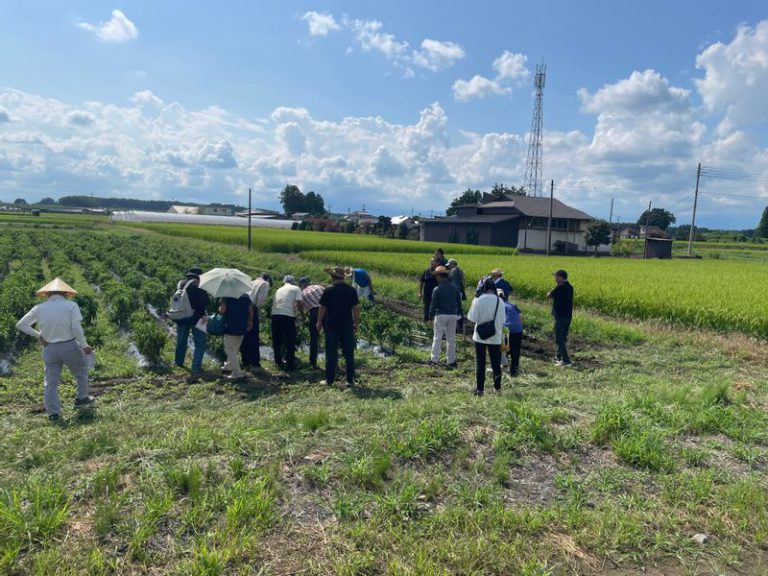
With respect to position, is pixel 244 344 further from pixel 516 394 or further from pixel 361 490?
pixel 361 490

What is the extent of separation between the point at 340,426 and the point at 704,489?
323 centimetres

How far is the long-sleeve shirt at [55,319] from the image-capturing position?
6.27m

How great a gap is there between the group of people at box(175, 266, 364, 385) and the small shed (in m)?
48.3

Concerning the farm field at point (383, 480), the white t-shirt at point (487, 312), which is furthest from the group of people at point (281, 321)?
the white t-shirt at point (487, 312)

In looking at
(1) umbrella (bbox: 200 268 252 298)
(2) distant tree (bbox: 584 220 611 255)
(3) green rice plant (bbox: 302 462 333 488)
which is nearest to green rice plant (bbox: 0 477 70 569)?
(3) green rice plant (bbox: 302 462 333 488)

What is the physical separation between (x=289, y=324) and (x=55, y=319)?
3.46 metres

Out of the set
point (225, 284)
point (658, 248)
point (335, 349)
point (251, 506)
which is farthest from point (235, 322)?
point (658, 248)

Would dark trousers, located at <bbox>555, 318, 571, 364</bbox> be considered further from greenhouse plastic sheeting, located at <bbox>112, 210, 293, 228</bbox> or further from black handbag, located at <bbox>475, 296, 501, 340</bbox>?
greenhouse plastic sheeting, located at <bbox>112, 210, 293, 228</bbox>

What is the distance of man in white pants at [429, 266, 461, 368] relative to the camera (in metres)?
9.03

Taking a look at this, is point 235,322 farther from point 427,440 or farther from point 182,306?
point 427,440

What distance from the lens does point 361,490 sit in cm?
407

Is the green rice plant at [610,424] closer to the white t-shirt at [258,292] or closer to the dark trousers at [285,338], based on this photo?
the dark trousers at [285,338]

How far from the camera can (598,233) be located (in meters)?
51.0

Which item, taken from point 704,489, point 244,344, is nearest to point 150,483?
point 704,489
